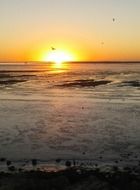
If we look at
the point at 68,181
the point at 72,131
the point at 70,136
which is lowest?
the point at 68,181

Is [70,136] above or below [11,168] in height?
above

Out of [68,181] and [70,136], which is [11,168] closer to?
[68,181]

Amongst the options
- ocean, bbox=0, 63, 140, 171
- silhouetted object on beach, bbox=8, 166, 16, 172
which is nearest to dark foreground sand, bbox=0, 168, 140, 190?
silhouetted object on beach, bbox=8, 166, 16, 172

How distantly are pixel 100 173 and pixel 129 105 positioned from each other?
1691 cm

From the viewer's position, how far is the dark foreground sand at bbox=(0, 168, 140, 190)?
389 inches

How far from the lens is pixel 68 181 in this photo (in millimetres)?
10531

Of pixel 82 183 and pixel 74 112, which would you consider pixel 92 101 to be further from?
pixel 82 183

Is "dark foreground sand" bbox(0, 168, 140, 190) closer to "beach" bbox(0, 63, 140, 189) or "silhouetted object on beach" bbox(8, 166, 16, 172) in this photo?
"beach" bbox(0, 63, 140, 189)

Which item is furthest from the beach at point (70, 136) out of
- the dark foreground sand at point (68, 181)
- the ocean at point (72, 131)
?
the dark foreground sand at point (68, 181)

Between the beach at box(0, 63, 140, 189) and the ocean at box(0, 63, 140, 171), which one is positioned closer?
the beach at box(0, 63, 140, 189)

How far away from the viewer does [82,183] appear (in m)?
10.3

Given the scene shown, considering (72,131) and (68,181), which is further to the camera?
(72,131)

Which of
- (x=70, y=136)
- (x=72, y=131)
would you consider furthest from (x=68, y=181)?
(x=72, y=131)

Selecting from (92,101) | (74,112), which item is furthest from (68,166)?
(92,101)
